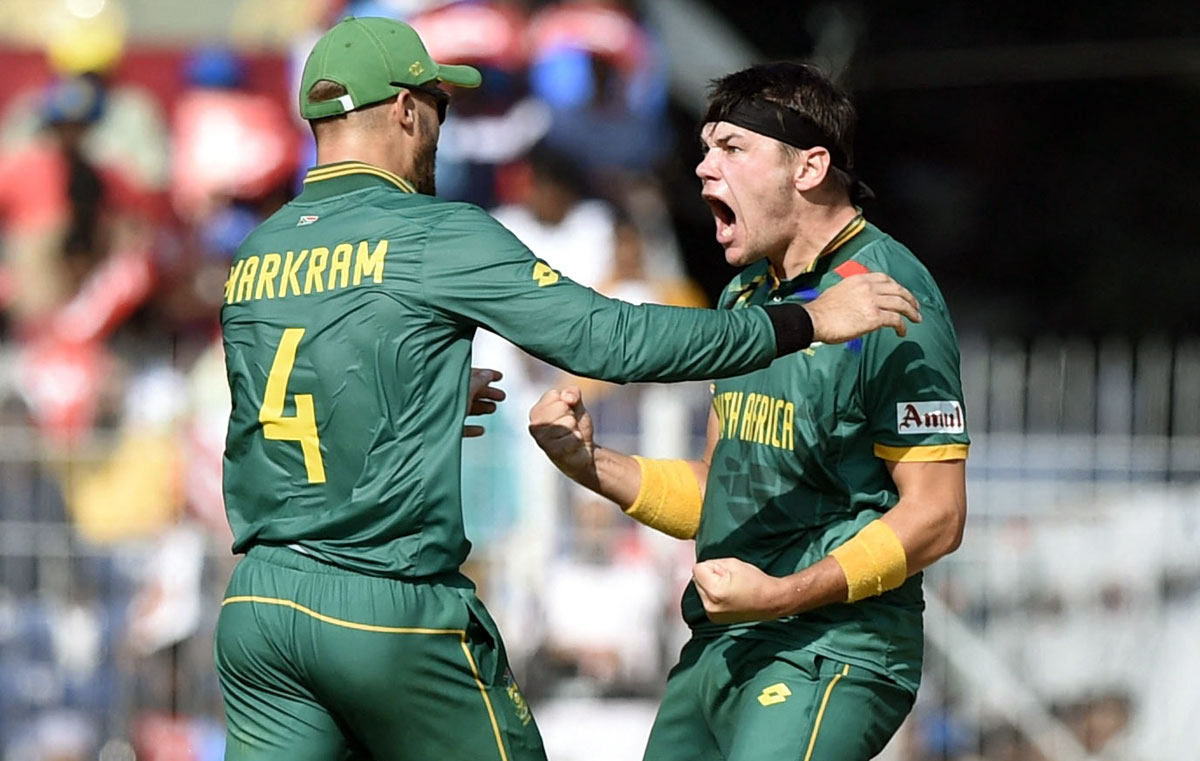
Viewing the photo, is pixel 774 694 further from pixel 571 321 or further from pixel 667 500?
pixel 571 321

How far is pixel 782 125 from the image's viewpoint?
4250 millimetres

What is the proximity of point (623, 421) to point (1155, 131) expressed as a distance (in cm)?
682

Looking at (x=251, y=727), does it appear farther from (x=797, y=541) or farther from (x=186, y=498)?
(x=186, y=498)

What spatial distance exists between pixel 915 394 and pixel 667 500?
87 cm

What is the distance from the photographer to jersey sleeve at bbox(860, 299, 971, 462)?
13.3 ft

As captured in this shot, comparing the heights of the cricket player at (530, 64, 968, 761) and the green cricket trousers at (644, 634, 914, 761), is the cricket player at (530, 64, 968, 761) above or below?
above

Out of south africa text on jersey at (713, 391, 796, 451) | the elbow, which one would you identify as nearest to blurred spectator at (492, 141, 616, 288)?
south africa text on jersey at (713, 391, 796, 451)

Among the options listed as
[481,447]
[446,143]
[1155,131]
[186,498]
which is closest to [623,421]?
[481,447]

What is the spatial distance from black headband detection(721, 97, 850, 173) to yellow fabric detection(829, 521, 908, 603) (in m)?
0.94

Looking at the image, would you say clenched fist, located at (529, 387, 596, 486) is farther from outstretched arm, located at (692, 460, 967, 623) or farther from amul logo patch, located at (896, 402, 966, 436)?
amul logo patch, located at (896, 402, 966, 436)

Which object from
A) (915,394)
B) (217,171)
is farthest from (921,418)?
(217,171)

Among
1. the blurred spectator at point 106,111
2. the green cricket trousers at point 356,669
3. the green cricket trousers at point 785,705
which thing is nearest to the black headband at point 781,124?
the green cricket trousers at point 785,705

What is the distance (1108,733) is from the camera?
7.85 m

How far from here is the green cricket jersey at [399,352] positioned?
12.5 feet
